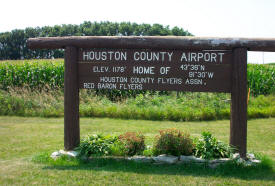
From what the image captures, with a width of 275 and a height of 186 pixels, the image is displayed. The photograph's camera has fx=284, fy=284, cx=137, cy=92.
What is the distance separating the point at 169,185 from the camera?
4.60m

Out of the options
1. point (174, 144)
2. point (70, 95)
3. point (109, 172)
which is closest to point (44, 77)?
point (70, 95)

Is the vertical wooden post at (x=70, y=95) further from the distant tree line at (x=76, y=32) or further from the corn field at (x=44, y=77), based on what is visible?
the distant tree line at (x=76, y=32)

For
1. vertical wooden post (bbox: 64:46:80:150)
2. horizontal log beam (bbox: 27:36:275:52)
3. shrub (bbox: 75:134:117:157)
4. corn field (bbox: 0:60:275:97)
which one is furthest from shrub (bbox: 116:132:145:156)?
corn field (bbox: 0:60:275:97)

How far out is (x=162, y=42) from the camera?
5.68m

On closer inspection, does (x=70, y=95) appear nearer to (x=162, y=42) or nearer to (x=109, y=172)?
(x=109, y=172)

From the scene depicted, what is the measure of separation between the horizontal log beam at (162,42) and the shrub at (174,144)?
1.75m

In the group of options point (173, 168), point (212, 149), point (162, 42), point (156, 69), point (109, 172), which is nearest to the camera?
point (109, 172)

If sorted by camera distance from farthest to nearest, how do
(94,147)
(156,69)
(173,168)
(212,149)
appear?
(156,69) → (94,147) → (212,149) → (173,168)

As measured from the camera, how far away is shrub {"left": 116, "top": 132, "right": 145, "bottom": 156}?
5711 mm

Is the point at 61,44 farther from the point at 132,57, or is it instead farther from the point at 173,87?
the point at 173,87

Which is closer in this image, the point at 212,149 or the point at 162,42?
the point at 212,149

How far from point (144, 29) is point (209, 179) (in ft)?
Result: 244

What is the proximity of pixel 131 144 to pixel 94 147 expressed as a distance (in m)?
0.76

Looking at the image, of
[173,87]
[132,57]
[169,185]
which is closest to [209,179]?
[169,185]
